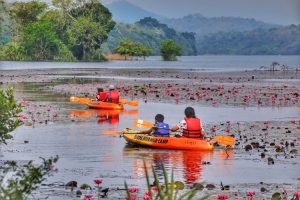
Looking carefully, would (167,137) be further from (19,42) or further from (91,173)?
(19,42)

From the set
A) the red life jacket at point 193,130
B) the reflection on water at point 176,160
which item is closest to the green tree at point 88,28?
the red life jacket at point 193,130

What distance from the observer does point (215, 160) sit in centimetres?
2514

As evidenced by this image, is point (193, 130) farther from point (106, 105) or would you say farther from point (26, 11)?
point (26, 11)

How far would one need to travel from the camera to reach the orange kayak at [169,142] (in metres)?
26.9

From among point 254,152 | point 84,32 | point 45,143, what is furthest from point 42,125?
point 84,32

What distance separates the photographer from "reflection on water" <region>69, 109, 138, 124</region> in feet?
129

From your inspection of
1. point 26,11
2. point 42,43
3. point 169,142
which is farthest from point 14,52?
point 169,142

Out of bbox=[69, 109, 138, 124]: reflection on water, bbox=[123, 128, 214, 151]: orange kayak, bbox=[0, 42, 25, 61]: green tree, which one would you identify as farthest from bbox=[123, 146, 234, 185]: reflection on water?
bbox=[0, 42, 25, 61]: green tree

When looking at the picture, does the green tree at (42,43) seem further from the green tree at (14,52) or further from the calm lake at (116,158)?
the calm lake at (116,158)

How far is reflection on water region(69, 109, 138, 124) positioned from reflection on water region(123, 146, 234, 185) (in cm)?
1085

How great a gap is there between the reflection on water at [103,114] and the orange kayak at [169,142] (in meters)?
9.85

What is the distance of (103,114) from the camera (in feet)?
138

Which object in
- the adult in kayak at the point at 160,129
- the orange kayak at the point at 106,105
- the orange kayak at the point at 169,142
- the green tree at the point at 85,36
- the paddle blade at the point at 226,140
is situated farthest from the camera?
the green tree at the point at 85,36

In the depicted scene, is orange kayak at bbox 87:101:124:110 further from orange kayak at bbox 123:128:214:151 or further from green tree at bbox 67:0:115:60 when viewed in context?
green tree at bbox 67:0:115:60
